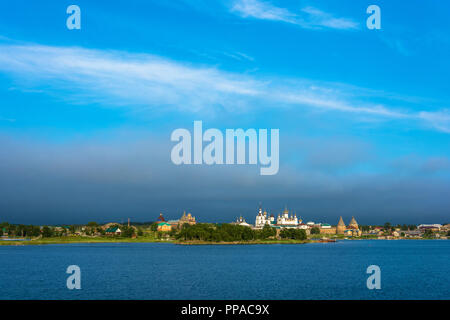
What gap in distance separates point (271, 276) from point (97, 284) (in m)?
23.4

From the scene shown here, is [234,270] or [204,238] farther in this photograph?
[204,238]

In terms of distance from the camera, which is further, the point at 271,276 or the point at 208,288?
the point at 271,276

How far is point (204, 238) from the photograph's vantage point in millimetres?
171375

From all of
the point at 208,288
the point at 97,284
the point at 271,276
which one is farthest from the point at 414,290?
the point at 97,284

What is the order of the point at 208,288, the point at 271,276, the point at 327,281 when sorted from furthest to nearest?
the point at 271,276
the point at 327,281
the point at 208,288

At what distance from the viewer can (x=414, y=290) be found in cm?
5319
